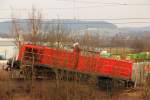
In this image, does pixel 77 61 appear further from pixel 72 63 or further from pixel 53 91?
pixel 53 91

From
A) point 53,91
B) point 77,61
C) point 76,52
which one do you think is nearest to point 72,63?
point 77,61

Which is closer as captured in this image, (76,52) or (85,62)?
(85,62)

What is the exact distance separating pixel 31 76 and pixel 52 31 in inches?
94.2

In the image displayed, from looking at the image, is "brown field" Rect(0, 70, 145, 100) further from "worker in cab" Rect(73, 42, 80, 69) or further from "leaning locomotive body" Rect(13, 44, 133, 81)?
"worker in cab" Rect(73, 42, 80, 69)

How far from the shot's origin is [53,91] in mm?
14016

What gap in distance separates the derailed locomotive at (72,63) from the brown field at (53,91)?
0.73 m

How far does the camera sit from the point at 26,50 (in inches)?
706

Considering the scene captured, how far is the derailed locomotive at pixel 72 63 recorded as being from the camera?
16125 mm

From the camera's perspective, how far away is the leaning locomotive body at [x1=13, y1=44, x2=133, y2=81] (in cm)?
1616

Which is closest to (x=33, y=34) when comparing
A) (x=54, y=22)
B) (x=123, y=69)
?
(x=54, y=22)

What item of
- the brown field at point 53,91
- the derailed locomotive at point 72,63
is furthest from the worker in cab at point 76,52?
the brown field at point 53,91

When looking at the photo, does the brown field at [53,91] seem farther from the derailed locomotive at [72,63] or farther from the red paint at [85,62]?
the red paint at [85,62]

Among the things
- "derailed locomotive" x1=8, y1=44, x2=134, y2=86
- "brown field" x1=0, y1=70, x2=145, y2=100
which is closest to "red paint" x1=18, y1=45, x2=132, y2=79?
"derailed locomotive" x1=8, y1=44, x2=134, y2=86

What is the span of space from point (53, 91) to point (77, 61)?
3.52 meters
